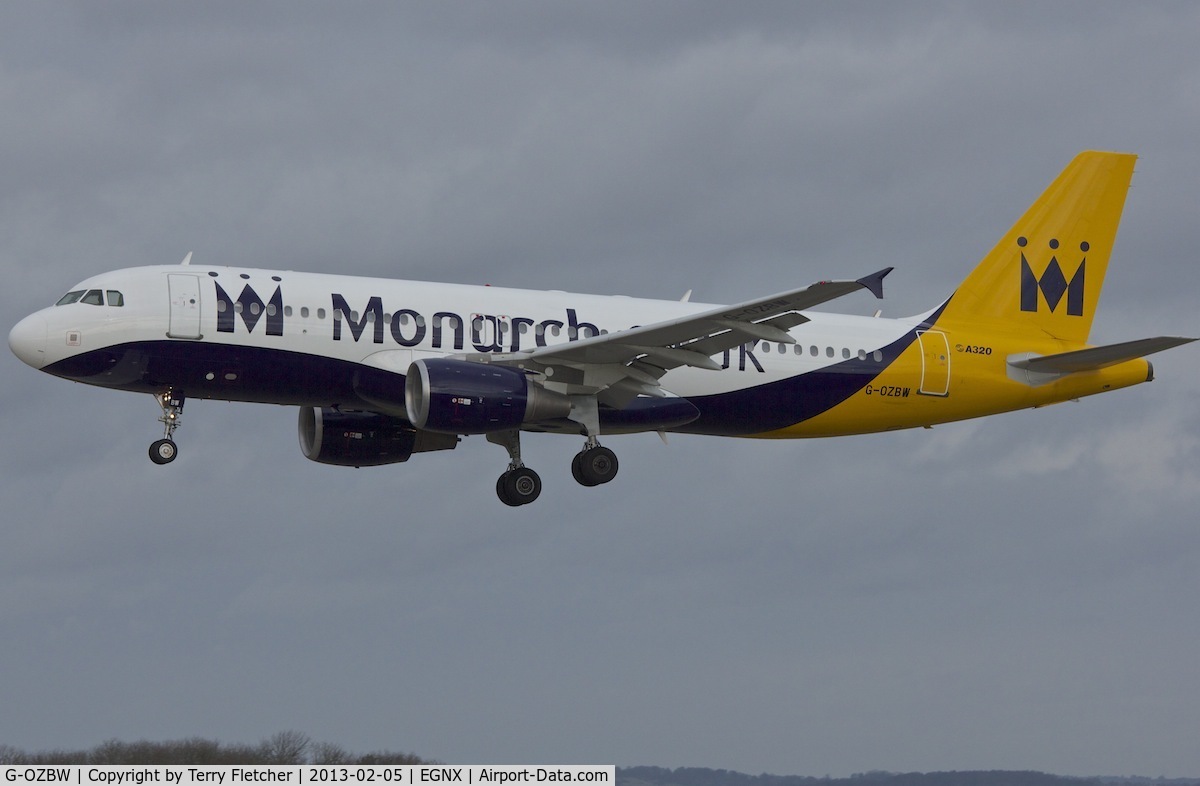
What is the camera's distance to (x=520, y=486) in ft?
157

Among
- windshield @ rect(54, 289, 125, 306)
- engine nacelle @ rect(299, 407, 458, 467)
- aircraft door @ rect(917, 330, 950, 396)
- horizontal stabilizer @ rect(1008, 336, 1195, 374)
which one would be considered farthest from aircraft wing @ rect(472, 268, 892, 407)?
horizontal stabilizer @ rect(1008, 336, 1195, 374)

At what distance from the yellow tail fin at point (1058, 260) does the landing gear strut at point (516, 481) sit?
11885 millimetres

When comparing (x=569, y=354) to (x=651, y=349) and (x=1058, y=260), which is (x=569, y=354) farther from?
(x=1058, y=260)

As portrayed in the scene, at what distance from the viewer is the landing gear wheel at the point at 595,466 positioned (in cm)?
4588

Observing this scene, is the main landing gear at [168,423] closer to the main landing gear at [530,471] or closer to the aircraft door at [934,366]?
the main landing gear at [530,471]

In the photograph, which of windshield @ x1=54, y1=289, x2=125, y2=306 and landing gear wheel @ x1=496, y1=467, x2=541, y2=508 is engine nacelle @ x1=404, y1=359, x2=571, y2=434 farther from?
windshield @ x1=54, y1=289, x2=125, y2=306

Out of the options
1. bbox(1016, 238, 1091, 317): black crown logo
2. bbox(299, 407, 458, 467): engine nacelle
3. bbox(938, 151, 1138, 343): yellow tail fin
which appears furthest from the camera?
bbox(1016, 238, 1091, 317): black crown logo

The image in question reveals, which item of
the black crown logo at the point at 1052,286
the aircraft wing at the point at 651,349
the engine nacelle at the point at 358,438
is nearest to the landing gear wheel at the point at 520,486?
the engine nacelle at the point at 358,438

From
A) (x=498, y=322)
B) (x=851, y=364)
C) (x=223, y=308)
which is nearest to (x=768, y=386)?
(x=851, y=364)

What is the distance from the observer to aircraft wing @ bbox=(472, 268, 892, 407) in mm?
41188

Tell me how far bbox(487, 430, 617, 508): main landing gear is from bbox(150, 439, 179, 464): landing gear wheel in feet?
25.9

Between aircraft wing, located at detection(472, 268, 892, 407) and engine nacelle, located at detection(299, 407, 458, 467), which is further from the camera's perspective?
engine nacelle, located at detection(299, 407, 458, 467)

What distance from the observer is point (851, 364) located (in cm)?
4850

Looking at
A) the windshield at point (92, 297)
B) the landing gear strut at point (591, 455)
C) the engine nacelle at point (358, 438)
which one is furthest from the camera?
the engine nacelle at point (358, 438)
